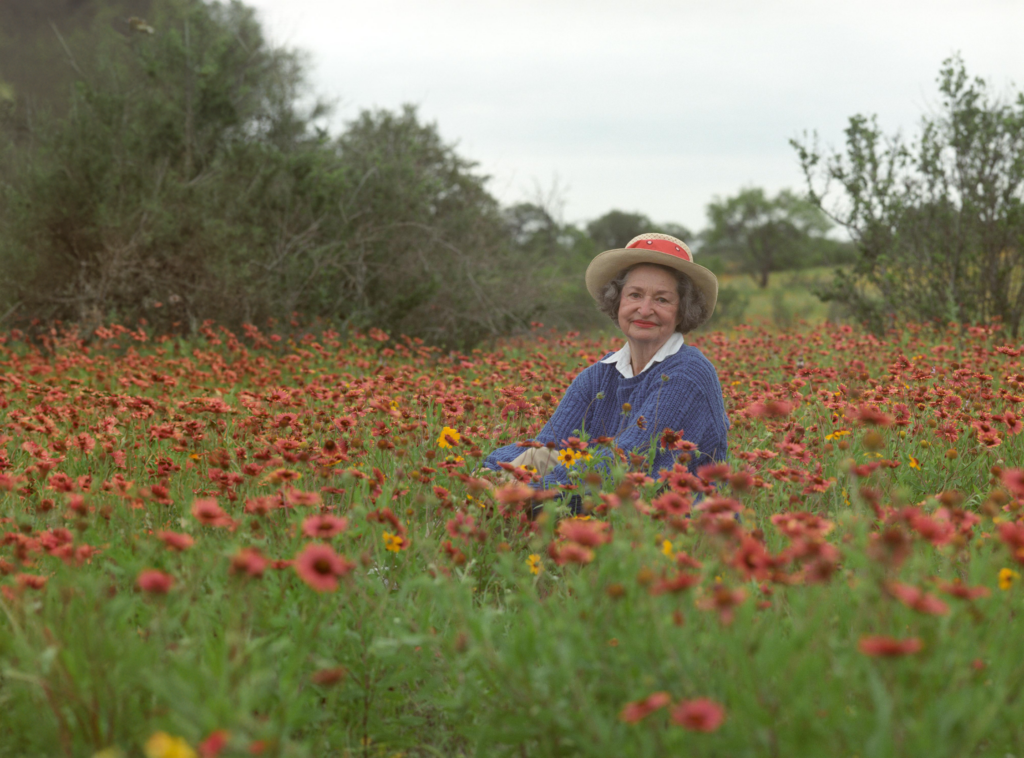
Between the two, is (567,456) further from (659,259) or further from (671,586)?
(671,586)

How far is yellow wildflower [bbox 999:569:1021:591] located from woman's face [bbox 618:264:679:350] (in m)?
1.95

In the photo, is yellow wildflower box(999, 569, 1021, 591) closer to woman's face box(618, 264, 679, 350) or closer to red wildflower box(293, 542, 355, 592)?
red wildflower box(293, 542, 355, 592)

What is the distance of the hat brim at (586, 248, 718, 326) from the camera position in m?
3.62

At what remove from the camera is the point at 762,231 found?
51625 millimetres

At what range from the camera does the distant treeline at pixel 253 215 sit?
8359 mm

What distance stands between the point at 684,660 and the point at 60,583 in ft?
4.48

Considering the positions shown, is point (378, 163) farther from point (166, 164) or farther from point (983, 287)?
point (983, 287)

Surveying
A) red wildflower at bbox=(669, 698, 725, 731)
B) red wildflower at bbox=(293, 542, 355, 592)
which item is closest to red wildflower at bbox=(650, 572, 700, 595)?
red wildflower at bbox=(669, 698, 725, 731)

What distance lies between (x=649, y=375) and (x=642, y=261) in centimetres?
56

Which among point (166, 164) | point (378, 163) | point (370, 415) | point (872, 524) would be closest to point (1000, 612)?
point (872, 524)

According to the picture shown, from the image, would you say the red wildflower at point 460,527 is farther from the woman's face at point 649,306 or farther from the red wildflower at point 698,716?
the woman's face at point 649,306

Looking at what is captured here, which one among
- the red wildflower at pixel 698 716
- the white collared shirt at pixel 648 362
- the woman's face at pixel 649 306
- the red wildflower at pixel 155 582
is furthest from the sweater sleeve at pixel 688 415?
the red wildflower at pixel 155 582

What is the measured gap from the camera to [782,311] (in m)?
15.3

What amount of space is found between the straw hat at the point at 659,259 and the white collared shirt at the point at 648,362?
9.2 inches
